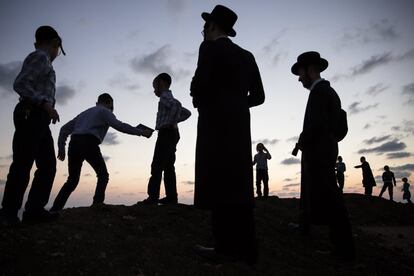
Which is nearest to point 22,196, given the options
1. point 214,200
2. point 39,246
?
point 39,246

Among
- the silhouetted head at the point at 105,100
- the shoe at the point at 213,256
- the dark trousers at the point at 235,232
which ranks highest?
the silhouetted head at the point at 105,100

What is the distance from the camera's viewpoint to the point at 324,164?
13.9 ft

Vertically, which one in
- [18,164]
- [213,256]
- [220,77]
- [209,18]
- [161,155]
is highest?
[209,18]

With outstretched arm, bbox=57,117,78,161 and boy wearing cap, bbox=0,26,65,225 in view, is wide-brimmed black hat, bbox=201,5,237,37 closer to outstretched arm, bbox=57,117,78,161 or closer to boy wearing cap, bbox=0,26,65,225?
boy wearing cap, bbox=0,26,65,225

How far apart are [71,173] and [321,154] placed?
3.89 m

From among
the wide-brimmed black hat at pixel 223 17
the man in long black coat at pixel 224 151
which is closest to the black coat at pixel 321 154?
the man in long black coat at pixel 224 151

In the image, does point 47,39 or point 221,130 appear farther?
point 47,39

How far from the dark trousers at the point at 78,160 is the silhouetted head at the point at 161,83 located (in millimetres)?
1445

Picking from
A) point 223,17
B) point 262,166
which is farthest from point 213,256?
point 262,166

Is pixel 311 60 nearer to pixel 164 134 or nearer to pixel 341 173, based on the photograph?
pixel 164 134

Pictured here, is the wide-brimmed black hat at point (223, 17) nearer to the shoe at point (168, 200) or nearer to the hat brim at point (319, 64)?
the hat brim at point (319, 64)

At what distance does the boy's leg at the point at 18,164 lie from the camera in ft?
11.4

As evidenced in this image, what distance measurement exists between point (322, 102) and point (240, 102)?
1544 mm

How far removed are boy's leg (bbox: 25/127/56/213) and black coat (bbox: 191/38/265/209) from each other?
1.89 meters
